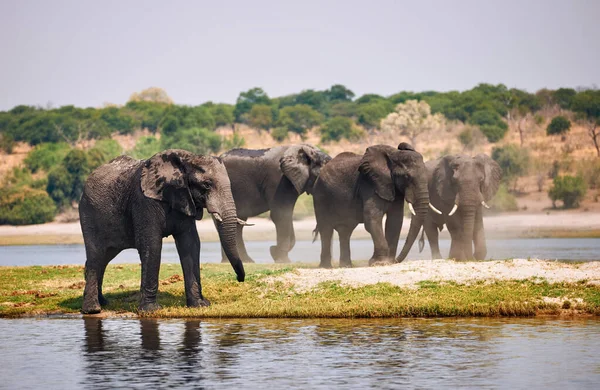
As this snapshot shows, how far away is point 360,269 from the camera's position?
82.3 ft

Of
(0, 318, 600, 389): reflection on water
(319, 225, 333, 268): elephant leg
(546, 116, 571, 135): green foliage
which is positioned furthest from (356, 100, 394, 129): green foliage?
(0, 318, 600, 389): reflection on water

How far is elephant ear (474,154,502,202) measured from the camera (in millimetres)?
32375

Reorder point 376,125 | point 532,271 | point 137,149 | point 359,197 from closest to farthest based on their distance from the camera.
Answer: point 532,271, point 359,197, point 137,149, point 376,125

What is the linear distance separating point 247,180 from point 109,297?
34.7 feet

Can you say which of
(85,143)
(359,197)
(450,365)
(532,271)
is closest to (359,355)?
(450,365)

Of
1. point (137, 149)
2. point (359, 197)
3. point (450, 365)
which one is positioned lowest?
point (450, 365)

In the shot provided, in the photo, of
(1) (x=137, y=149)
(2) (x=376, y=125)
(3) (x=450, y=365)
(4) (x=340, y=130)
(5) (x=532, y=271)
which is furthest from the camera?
(2) (x=376, y=125)

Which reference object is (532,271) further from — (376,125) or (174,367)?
(376,125)

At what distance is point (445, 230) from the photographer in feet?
Answer: 204

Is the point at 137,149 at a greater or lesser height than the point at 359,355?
greater

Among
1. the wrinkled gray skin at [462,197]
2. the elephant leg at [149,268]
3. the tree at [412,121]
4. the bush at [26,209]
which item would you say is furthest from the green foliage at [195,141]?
the elephant leg at [149,268]

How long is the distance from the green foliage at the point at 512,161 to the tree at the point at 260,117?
1508 inches

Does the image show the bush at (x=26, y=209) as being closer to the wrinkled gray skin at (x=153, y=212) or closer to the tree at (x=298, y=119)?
the tree at (x=298, y=119)

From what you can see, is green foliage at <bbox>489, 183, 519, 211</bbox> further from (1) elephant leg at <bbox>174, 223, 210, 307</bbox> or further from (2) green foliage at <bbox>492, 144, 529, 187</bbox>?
(1) elephant leg at <bbox>174, 223, 210, 307</bbox>
